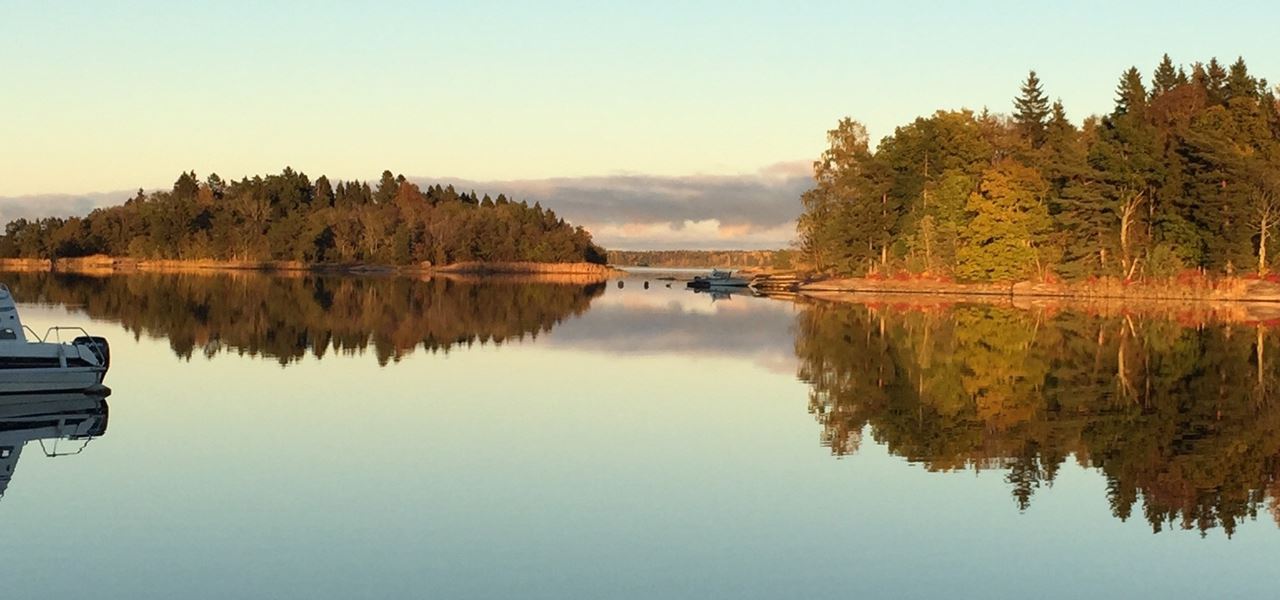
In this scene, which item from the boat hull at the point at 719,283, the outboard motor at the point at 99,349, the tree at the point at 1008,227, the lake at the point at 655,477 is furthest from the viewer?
the boat hull at the point at 719,283

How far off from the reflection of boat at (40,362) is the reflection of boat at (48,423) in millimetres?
316

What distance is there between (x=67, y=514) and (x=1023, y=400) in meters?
26.4

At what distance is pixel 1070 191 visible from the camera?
107 meters

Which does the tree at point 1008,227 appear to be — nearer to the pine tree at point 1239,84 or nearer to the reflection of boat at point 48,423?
the pine tree at point 1239,84

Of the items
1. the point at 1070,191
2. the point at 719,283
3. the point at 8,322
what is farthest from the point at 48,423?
the point at 719,283

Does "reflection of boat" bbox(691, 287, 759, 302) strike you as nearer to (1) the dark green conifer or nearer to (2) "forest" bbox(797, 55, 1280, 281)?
(2) "forest" bbox(797, 55, 1280, 281)

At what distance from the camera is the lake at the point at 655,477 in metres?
16.5

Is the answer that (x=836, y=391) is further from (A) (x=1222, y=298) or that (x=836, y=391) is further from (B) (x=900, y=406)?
(A) (x=1222, y=298)

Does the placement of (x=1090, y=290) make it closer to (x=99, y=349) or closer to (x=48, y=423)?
(x=99, y=349)

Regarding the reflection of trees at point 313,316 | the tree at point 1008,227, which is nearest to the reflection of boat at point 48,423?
the reflection of trees at point 313,316

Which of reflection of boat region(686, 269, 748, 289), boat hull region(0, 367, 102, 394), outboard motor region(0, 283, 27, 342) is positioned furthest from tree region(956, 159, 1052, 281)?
outboard motor region(0, 283, 27, 342)

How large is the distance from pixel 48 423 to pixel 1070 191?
9543 cm

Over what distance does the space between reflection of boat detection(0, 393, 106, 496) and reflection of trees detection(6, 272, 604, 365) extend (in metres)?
12.8

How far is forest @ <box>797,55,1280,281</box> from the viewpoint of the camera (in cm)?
10256
